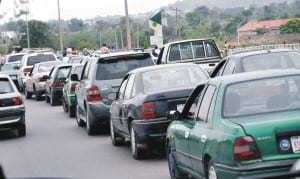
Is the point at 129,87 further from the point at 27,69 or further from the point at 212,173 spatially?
the point at 27,69

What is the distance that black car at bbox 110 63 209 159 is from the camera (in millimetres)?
13531

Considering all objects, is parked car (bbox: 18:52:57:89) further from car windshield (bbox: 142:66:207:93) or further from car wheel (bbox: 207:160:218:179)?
car wheel (bbox: 207:160:218:179)

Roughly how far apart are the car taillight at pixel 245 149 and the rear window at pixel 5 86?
12086 millimetres

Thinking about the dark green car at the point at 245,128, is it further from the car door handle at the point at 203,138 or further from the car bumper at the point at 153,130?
the car bumper at the point at 153,130

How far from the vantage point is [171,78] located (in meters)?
14.5

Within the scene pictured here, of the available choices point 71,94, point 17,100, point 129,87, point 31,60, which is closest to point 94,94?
point 17,100

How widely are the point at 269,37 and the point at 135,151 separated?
49.8 metres

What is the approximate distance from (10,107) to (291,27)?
1724 inches

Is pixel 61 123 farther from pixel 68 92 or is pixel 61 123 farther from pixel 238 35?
pixel 238 35

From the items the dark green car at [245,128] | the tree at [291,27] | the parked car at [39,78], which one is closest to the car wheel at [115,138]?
the dark green car at [245,128]

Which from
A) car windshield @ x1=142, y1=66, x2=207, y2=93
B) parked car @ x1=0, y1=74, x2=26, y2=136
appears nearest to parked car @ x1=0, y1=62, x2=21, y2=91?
parked car @ x1=0, y1=74, x2=26, y2=136

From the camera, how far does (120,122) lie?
50.4 ft

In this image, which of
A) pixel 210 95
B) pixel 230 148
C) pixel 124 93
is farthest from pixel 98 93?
pixel 230 148

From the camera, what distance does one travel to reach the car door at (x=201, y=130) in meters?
9.23
